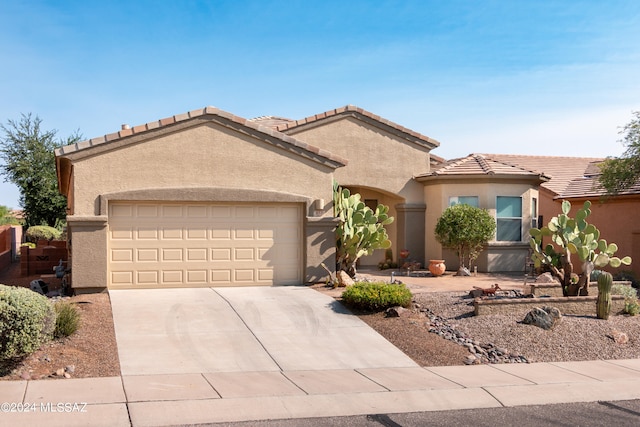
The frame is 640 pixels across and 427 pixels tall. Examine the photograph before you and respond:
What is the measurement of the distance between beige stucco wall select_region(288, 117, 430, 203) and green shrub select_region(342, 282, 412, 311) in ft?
27.1

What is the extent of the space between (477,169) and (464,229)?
2.58 meters

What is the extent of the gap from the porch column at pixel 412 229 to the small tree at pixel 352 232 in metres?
5.08

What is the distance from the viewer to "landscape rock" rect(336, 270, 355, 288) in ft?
55.7

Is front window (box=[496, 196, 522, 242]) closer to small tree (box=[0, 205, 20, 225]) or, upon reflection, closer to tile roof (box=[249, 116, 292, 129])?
tile roof (box=[249, 116, 292, 129])

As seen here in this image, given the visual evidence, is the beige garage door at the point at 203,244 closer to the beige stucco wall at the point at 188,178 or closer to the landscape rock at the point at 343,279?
the beige stucco wall at the point at 188,178

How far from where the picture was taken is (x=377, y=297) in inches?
561

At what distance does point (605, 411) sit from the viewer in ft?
29.4

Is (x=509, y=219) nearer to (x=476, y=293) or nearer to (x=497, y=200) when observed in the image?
(x=497, y=200)

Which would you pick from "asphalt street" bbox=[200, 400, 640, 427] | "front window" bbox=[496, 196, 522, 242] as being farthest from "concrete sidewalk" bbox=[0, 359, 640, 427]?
"front window" bbox=[496, 196, 522, 242]

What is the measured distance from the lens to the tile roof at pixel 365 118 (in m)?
22.0

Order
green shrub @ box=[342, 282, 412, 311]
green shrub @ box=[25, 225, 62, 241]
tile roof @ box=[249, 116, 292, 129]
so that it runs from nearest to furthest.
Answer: green shrub @ box=[342, 282, 412, 311] < tile roof @ box=[249, 116, 292, 129] < green shrub @ box=[25, 225, 62, 241]

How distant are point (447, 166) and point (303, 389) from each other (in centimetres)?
1471

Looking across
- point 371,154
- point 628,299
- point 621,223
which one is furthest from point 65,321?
point 621,223

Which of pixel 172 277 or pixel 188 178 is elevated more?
pixel 188 178
